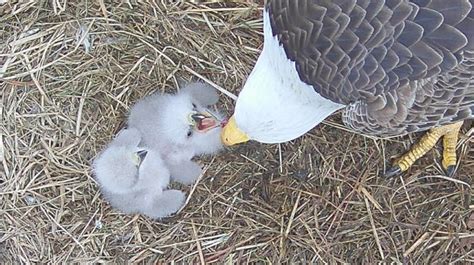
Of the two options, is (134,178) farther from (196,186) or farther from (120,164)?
(196,186)

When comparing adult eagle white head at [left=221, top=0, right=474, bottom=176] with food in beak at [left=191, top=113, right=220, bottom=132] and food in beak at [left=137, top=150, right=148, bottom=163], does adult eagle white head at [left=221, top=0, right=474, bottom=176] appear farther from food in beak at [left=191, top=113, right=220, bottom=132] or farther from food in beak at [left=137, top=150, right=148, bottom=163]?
food in beak at [left=137, top=150, right=148, bottom=163]

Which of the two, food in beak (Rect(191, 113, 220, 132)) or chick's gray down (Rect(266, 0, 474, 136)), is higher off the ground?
chick's gray down (Rect(266, 0, 474, 136))

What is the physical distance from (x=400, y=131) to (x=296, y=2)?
1.56 ft

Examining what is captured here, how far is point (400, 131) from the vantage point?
6.86 feet

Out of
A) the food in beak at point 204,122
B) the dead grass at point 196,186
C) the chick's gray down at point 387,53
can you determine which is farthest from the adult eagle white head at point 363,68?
the dead grass at point 196,186

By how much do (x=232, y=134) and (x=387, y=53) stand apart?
21.8 inches

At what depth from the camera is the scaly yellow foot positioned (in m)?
2.50

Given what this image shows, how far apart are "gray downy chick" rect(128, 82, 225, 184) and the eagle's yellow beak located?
21cm

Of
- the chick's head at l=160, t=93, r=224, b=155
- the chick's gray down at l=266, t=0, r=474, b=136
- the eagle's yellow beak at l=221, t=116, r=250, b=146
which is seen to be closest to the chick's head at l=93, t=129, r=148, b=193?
the chick's head at l=160, t=93, r=224, b=155

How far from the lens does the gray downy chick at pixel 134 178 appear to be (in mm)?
2365

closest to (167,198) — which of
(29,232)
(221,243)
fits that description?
(221,243)

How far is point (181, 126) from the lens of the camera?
244 cm

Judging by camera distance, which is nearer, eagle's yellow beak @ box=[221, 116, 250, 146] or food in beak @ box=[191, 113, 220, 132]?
eagle's yellow beak @ box=[221, 116, 250, 146]

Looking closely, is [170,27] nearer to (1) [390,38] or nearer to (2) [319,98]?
(2) [319,98]
